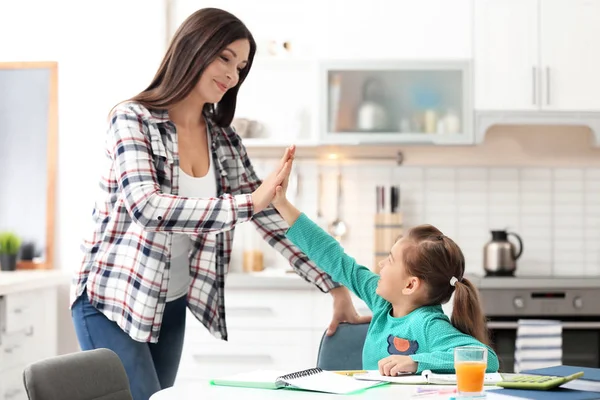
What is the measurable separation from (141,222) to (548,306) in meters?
2.38

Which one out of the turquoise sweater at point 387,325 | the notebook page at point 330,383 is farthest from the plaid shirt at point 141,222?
the notebook page at point 330,383

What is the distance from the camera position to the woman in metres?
1.92

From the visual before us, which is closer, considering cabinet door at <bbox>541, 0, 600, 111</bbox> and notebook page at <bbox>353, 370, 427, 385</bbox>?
notebook page at <bbox>353, 370, 427, 385</bbox>

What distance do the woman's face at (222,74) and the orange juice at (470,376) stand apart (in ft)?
3.26

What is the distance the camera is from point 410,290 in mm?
1987

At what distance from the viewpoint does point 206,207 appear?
1.90 metres

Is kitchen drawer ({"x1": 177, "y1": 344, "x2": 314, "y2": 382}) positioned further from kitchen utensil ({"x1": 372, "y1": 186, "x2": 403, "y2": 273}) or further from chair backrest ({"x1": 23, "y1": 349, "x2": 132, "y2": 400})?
chair backrest ({"x1": 23, "y1": 349, "x2": 132, "y2": 400})

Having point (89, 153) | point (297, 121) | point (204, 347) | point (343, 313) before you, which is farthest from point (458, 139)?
point (343, 313)

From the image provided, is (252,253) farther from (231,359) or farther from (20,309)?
(20,309)

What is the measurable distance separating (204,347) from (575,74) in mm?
2128

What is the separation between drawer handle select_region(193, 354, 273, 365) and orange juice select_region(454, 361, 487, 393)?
2.47 meters

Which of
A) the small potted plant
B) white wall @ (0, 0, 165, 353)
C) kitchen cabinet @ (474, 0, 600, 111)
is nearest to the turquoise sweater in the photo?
kitchen cabinet @ (474, 0, 600, 111)

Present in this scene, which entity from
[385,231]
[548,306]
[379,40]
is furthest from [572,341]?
[379,40]

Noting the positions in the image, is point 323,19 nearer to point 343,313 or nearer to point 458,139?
point 458,139
